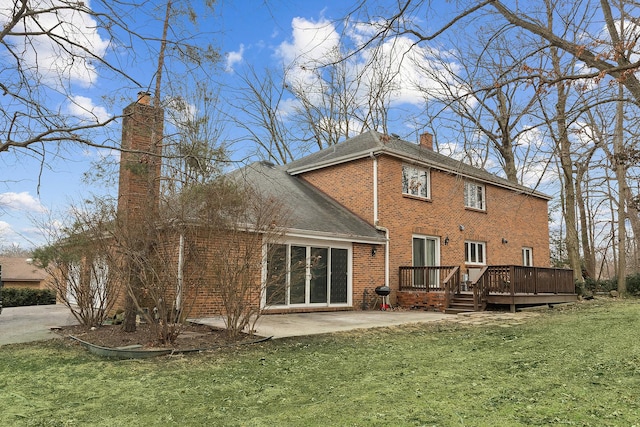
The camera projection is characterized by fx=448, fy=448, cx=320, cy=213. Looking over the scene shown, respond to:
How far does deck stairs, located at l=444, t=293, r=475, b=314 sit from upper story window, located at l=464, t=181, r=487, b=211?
18.8ft

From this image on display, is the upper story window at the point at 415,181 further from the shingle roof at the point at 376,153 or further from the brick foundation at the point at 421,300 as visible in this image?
the brick foundation at the point at 421,300

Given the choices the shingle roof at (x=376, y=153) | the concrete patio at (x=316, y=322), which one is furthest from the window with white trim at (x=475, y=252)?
the concrete patio at (x=316, y=322)

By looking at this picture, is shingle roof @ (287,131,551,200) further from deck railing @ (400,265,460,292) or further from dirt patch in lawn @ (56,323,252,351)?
dirt patch in lawn @ (56,323,252,351)

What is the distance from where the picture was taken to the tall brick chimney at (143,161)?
788 cm

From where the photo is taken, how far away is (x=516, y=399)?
14.3 feet

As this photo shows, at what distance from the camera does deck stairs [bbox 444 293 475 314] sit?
13.3 m

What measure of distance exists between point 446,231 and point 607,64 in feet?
39.8

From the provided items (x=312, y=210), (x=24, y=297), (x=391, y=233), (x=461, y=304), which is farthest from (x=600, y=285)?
(x=24, y=297)

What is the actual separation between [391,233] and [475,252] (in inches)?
219

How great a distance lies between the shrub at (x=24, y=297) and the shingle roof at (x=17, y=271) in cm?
843

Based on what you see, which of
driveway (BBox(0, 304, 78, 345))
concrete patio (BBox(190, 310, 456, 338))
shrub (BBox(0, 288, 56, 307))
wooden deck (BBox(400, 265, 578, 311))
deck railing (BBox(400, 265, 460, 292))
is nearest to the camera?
driveway (BBox(0, 304, 78, 345))

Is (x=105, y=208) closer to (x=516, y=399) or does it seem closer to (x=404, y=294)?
(x=516, y=399)

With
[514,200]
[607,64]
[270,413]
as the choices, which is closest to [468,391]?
[270,413]

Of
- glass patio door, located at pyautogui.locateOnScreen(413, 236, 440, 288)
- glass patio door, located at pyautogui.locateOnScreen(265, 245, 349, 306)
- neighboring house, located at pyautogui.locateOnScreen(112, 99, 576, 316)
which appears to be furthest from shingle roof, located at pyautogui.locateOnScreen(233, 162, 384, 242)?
glass patio door, located at pyautogui.locateOnScreen(413, 236, 440, 288)
